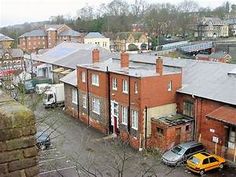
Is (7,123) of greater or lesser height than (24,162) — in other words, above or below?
above

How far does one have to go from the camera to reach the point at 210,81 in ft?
84.4

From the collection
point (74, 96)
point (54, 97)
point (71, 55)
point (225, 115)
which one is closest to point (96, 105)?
point (74, 96)

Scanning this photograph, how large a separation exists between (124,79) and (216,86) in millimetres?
6546

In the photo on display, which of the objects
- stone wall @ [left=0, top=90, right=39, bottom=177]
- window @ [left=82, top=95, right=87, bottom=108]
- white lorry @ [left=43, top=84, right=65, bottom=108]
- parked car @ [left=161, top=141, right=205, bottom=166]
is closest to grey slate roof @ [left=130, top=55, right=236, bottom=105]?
parked car @ [left=161, top=141, right=205, bottom=166]

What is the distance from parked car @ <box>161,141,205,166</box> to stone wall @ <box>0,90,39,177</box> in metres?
18.1

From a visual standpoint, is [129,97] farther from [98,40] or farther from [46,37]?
[46,37]

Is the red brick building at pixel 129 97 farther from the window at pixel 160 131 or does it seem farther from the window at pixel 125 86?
the window at pixel 160 131

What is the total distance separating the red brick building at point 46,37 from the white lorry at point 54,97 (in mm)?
55581

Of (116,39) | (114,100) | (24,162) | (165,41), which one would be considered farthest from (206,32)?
(24,162)

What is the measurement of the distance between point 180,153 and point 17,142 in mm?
18765

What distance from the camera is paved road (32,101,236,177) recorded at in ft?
67.4

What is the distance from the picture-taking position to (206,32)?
126 m

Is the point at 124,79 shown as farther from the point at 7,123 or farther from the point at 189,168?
the point at 7,123

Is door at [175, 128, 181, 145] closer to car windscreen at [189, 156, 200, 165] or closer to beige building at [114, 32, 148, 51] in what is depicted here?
car windscreen at [189, 156, 200, 165]
